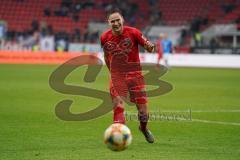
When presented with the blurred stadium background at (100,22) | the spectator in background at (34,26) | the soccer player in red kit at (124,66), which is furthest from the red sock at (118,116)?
the spectator in background at (34,26)

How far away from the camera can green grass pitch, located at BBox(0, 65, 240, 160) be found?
1027cm

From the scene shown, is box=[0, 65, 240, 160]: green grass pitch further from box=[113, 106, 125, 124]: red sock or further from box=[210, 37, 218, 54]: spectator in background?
box=[210, 37, 218, 54]: spectator in background

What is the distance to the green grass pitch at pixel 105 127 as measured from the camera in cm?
1027

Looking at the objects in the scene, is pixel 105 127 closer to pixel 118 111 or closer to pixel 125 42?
pixel 118 111

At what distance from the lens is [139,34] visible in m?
11.3

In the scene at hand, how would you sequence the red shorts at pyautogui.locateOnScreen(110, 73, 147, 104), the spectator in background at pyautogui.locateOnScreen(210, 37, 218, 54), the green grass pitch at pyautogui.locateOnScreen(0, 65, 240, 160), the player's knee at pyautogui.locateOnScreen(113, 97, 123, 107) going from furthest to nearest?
the spectator in background at pyautogui.locateOnScreen(210, 37, 218, 54), the red shorts at pyautogui.locateOnScreen(110, 73, 147, 104), the player's knee at pyautogui.locateOnScreen(113, 97, 123, 107), the green grass pitch at pyautogui.locateOnScreen(0, 65, 240, 160)

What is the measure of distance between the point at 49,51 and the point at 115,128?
37.2 meters

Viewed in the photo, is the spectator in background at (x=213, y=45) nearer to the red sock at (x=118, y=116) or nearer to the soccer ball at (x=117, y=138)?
the red sock at (x=118, y=116)

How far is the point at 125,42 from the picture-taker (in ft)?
37.2

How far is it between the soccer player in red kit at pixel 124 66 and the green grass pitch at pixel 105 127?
66cm

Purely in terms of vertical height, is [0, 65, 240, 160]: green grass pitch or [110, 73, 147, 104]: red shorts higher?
[110, 73, 147, 104]: red shorts

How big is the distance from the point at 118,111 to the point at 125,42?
4.05 feet

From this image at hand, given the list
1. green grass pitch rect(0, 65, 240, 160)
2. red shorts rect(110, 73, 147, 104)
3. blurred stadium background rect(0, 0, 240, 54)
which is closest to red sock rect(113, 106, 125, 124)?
red shorts rect(110, 73, 147, 104)

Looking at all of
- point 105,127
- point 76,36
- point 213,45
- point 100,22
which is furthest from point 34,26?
point 105,127
